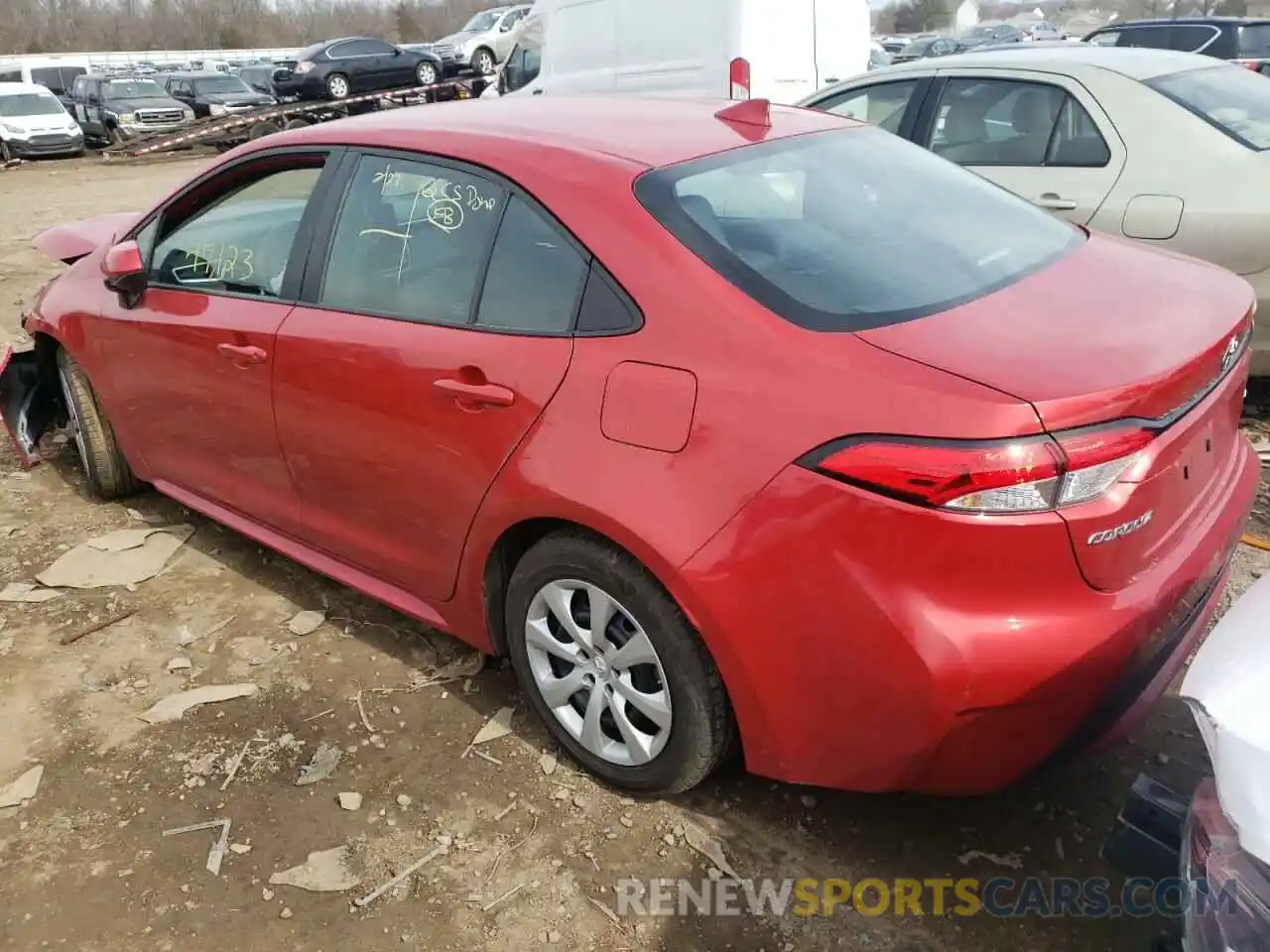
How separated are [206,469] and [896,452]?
8.77 feet

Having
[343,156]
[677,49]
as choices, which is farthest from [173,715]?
[677,49]

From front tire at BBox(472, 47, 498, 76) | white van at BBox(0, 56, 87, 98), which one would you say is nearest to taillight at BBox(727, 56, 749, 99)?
front tire at BBox(472, 47, 498, 76)

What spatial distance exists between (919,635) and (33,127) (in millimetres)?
24169

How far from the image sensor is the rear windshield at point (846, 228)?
224 cm

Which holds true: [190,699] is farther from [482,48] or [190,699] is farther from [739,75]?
[482,48]

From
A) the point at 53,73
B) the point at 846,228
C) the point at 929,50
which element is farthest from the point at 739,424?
the point at 53,73

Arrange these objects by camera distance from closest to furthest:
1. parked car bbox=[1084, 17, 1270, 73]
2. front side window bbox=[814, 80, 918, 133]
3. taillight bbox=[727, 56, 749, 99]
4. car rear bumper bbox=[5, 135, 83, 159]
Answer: front side window bbox=[814, 80, 918, 133] < taillight bbox=[727, 56, 749, 99] < parked car bbox=[1084, 17, 1270, 73] < car rear bumper bbox=[5, 135, 83, 159]

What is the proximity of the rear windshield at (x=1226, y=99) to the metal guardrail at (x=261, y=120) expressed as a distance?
745 inches

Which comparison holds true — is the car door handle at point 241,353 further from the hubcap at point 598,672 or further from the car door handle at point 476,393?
the hubcap at point 598,672

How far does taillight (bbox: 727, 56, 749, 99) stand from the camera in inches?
324

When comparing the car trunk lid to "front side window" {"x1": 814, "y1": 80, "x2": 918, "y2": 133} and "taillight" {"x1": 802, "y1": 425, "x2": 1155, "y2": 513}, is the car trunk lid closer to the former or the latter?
"taillight" {"x1": 802, "y1": 425, "x2": 1155, "y2": 513}

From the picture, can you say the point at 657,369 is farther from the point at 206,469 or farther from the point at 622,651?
the point at 206,469

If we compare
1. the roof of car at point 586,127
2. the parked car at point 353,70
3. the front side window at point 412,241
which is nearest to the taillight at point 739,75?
the roof of car at point 586,127

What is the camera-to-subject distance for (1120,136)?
459 cm
